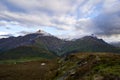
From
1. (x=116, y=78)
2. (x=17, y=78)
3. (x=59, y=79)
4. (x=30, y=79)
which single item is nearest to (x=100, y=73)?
(x=116, y=78)

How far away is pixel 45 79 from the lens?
75.9 meters

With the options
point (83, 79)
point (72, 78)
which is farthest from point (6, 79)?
point (83, 79)

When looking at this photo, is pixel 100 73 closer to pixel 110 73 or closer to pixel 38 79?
pixel 110 73

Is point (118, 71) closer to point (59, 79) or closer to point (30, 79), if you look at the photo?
point (59, 79)

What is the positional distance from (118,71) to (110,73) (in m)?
1.49

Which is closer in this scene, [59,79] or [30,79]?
[59,79]

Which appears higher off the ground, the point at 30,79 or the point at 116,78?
the point at 116,78

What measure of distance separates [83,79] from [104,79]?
468cm

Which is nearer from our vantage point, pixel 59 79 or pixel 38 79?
pixel 59 79

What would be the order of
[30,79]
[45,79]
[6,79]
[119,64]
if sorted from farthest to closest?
[6,79]
[30,79]
[45,79]
[119,64]

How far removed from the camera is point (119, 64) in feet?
160

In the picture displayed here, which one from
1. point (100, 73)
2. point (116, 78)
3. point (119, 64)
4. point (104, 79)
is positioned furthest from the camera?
point (119, 64)

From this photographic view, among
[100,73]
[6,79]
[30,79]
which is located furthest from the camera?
[6,79]

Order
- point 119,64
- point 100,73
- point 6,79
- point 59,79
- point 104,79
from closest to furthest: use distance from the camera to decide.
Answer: point 104,79
point 100,73
point 119,64
point 59,79
point 6,79
